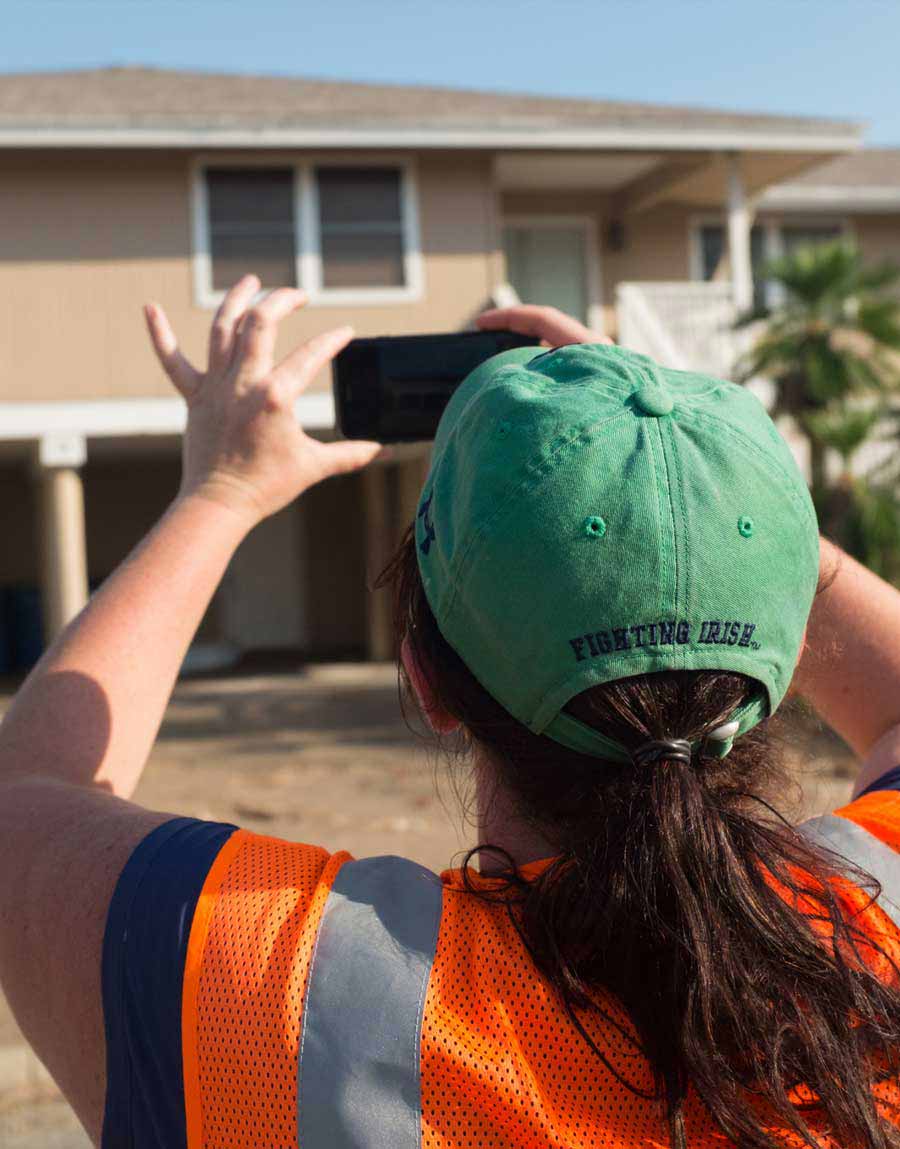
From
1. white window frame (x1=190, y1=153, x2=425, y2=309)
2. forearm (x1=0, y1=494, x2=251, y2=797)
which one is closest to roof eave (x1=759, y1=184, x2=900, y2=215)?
white window frame (x1=190, y1=153, x2=425, y2=309)

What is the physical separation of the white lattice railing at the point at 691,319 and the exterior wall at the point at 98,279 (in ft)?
6.41

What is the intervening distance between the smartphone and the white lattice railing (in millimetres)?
13141

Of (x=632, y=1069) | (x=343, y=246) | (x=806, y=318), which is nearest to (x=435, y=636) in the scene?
(x=632, y=1069)

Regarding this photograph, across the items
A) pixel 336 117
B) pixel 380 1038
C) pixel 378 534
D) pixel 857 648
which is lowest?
pixel 378 534

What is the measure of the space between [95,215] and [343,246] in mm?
2722

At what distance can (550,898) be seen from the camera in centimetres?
110

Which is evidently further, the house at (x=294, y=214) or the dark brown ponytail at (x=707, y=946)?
the house at (x=294, y=214)

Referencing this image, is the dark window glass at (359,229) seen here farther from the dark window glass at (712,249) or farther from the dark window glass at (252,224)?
the dark window glass at (712,249)

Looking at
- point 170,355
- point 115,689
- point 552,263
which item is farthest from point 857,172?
point 115,689

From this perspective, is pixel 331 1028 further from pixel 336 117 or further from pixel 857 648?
pixel 336 117

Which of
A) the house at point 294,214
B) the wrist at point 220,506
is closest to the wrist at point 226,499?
the wrist at point 220,506

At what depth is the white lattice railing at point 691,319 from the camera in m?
14.6

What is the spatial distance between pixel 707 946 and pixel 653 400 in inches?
18.3

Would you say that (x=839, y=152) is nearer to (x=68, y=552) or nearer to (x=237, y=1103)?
(x=68, y=552)
